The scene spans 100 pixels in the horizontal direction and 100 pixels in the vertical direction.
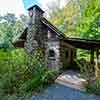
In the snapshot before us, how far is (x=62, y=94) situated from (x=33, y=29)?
570cm

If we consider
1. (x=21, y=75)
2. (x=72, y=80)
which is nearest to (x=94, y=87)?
(x=72, y=80)

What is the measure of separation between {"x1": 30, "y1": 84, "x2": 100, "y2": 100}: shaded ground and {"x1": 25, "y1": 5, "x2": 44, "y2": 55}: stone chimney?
3.58 metres

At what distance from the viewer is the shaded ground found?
9.76m

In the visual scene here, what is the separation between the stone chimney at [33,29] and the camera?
13664 mm

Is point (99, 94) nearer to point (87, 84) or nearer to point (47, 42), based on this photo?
point (87, 84)

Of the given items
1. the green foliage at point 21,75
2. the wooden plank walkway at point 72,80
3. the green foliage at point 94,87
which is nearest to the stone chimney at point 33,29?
the green foliage at point 21,75

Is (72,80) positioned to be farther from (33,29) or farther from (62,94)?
(33,29)

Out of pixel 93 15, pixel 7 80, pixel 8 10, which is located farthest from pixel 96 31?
pixel 8 10

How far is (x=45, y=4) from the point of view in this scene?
107 feet

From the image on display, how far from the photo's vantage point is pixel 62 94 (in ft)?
34.1

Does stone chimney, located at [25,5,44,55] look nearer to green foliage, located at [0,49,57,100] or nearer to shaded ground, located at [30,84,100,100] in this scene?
green foliage, located at [0,49,57,100]

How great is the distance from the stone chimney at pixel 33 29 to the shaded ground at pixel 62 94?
3578 mm

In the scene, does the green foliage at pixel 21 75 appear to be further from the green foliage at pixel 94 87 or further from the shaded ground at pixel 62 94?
the green foliage at pixel 94 87

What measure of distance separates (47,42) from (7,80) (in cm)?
544
